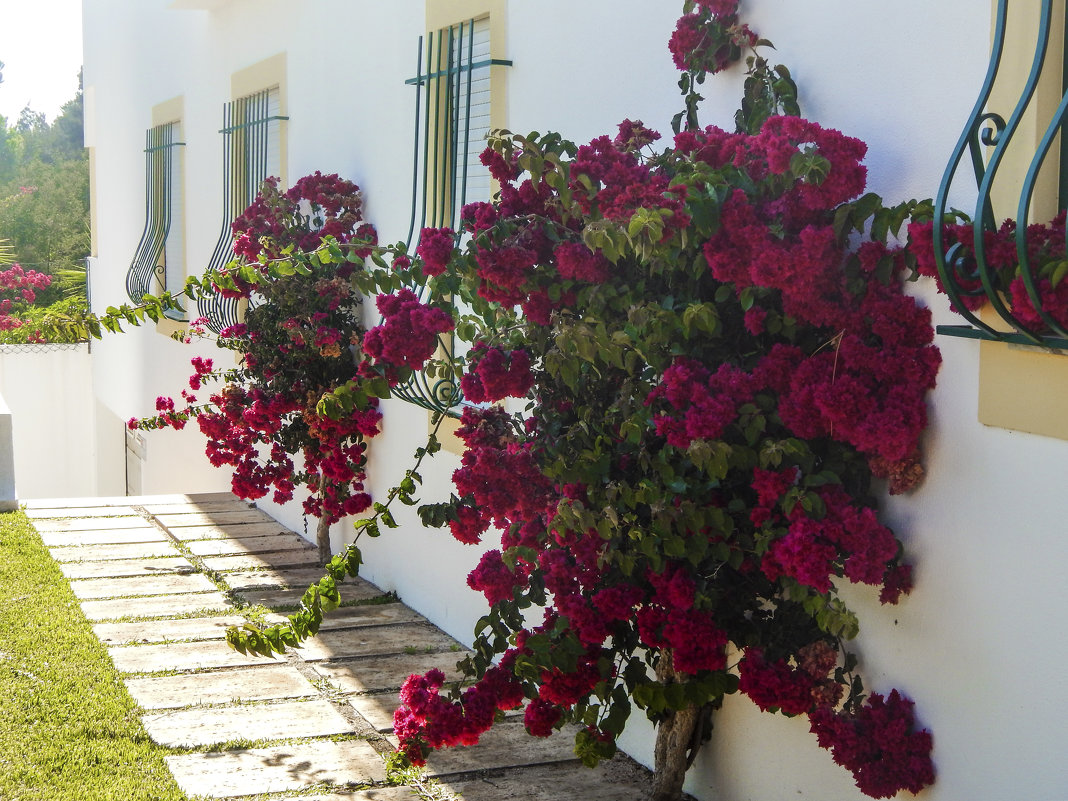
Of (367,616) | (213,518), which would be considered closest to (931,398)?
(367,616)

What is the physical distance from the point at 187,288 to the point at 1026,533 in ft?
8.89

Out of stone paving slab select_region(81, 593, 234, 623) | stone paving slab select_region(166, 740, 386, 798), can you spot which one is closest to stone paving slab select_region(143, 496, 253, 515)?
stone paving slab select_region(81, 593, 234, 623)

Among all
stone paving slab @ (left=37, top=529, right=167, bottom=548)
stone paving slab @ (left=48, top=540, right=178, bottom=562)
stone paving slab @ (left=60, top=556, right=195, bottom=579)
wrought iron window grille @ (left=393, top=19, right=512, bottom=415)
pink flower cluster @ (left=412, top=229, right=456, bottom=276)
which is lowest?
stone paving slab @ (left=37, top=529, right=167, bottom=548)

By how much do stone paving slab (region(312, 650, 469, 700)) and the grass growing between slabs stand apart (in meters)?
0.76

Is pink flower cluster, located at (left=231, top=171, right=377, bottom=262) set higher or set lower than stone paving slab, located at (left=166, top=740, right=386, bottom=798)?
higher

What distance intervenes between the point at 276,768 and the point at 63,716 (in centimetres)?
92

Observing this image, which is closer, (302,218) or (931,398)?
(931,398)

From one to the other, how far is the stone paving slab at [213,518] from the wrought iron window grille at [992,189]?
19.5 feet

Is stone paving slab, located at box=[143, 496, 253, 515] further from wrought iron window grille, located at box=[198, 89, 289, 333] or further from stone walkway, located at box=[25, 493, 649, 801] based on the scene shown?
wrought iron window grille, located at box=[198, 89, 289, 333]

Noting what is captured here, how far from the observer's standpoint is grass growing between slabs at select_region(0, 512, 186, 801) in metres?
3.62

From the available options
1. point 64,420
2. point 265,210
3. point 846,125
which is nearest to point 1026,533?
point 846,125

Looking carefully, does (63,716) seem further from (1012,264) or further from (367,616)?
(1012,264)

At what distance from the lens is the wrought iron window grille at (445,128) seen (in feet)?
16.3

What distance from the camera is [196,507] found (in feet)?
26.9
